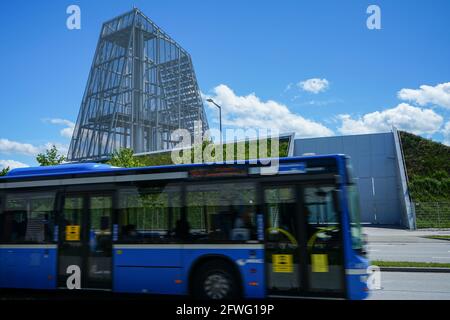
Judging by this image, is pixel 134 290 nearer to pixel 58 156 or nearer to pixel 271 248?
pixel 271 248

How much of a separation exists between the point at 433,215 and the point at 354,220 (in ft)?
90.6

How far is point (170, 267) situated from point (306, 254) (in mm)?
2798

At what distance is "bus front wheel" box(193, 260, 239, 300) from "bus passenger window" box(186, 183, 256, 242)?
1.82 feet

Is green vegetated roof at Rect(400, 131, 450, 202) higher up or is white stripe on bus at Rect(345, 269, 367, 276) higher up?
green vegetated roof at Rect(400, 131, 450, 202)

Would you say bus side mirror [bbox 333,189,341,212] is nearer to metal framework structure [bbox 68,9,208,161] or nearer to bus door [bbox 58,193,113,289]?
bus door [bbox 58,193,113,289]

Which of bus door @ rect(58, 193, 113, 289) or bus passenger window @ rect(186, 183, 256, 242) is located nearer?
bus passenger window @ rect(186, 183, 256, 242)

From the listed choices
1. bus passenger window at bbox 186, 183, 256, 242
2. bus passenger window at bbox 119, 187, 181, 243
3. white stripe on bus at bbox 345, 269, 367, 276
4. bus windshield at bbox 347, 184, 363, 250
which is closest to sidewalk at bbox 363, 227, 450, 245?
bus windshield at bbox 347, 184, 363, 250

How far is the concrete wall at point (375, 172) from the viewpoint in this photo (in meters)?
36.0

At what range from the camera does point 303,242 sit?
316 inches

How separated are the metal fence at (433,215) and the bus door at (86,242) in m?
28.7

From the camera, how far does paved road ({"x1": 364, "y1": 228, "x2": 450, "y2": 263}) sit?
15883 mm

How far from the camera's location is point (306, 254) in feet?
26.1

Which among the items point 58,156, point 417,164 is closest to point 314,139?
point 417,164

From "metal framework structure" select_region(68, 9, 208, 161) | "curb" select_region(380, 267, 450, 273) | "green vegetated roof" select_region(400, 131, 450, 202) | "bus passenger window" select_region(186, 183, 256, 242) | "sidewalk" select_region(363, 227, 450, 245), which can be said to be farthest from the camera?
"metal framework structure" select_region(68, 9, 208, 161)
